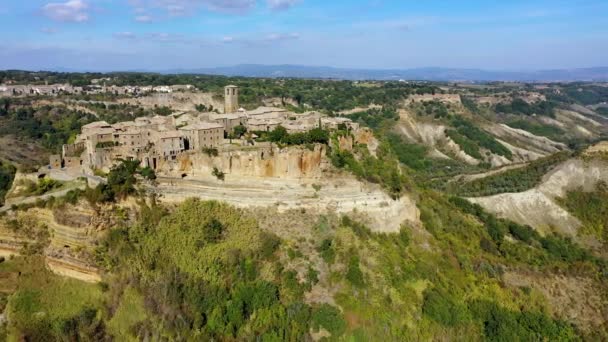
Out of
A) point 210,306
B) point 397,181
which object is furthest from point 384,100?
point 210,306

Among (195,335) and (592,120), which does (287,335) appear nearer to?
(195,335)

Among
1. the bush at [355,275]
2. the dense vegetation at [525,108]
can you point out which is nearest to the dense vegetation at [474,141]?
→ the dense vegetation at [525,108]

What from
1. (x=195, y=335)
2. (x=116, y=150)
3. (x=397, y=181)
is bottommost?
(x=195, y=335)

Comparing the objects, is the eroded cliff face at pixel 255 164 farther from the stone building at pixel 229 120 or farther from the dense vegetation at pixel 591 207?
the dense vegetation at pixel 591 207

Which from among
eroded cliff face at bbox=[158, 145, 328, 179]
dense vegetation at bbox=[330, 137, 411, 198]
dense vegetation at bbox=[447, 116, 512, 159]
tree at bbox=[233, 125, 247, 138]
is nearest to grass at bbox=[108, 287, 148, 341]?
eroded cliff face at bbox=[158, 145, 328, 179]

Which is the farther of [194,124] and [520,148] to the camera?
[520,148]

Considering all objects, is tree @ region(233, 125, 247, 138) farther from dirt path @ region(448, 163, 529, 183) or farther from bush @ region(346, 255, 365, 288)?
dirt path @ region(448, 163, 529, 183)
